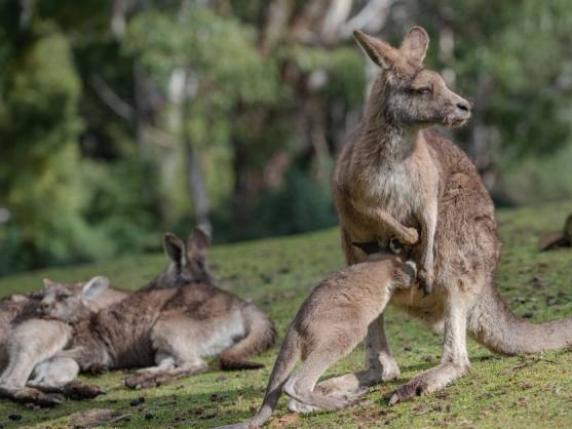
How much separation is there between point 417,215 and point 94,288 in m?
3.54

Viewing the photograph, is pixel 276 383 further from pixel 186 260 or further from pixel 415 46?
pixel 186 260

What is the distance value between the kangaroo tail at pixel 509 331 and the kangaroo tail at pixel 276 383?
4.08 ft

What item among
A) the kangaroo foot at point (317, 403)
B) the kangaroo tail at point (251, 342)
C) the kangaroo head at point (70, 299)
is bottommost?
the kangaroo tail at point (251, 342)

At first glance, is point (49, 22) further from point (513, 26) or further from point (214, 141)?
point (513, 26)

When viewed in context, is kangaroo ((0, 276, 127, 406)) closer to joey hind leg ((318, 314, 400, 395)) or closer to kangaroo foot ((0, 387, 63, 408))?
kangaroo foot ((0, 387, 63, 408))

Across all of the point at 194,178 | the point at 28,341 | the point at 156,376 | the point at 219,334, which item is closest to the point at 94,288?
the point at 28,341

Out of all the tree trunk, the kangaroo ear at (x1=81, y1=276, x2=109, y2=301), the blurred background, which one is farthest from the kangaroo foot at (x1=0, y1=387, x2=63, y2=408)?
the tree trunk

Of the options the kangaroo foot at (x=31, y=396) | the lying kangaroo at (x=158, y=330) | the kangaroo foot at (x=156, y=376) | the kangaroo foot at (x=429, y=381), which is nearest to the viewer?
the kangaroo foot at (x=429, y=381)

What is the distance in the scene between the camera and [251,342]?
A: 885cm

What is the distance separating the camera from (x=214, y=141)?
25.1 meters

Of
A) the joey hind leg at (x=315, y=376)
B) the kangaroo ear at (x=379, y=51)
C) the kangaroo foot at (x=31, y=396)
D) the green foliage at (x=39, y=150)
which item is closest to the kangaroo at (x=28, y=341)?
the kangaroo foot at (x=31, y=396)

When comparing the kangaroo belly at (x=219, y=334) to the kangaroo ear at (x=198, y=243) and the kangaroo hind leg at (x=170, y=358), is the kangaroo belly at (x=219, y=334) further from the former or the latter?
the kangaroo ear at (x=198, y=243)

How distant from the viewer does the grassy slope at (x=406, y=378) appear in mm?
6047

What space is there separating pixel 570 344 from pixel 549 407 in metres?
1.28
